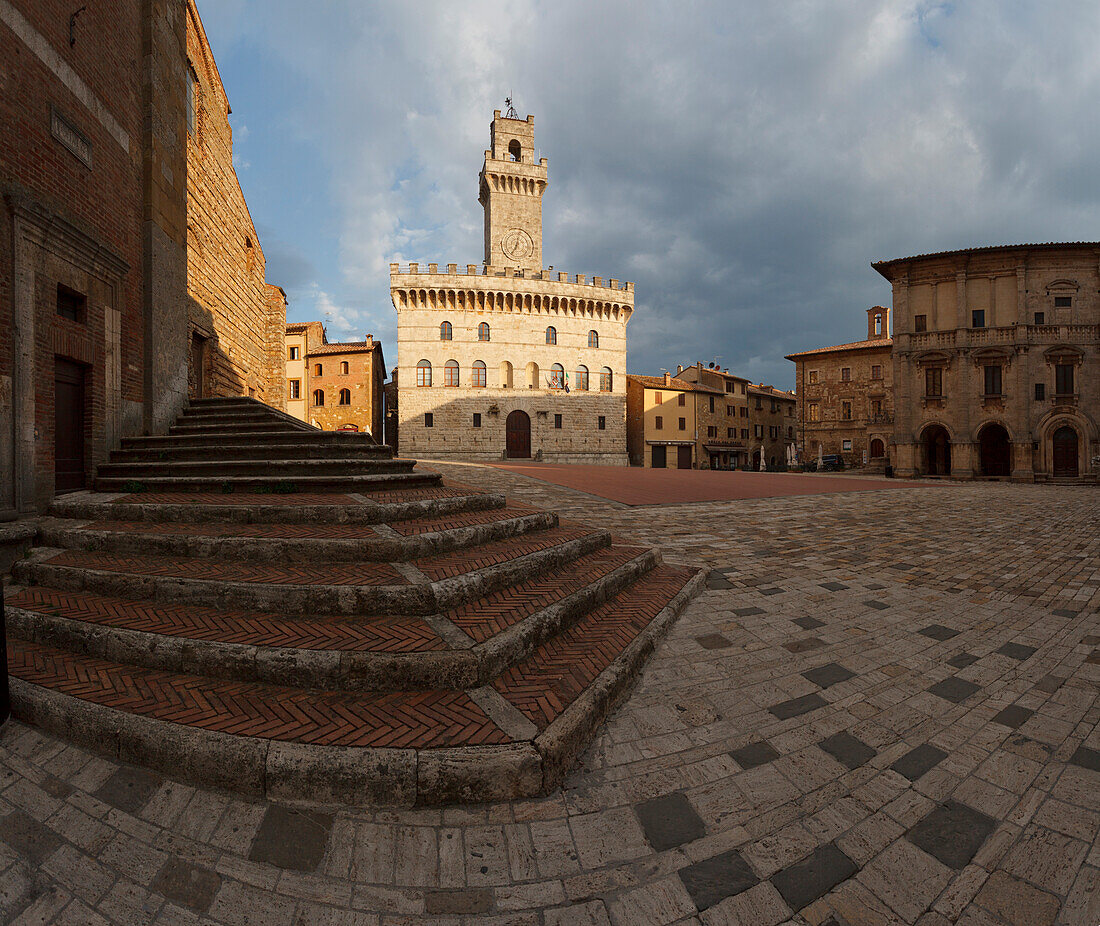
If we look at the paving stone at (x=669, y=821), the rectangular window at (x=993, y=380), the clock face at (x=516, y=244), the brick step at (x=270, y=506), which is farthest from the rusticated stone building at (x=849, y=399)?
the paving stone at (x=669, y=821)

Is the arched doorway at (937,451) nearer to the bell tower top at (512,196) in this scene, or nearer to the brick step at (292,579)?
the bell tower top at (512,196)

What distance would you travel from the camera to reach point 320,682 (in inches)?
121

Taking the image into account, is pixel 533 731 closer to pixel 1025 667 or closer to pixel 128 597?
pixel 128 597

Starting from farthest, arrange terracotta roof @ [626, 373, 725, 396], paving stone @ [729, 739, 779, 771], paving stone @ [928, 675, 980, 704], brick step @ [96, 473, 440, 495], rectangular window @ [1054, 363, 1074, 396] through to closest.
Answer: terracotta roof @ [626, 373, 725, 396]
rectangular window @ [1054, 363, 1074, 396]
brick step @ [96, 473, 440, 495]
paving stone @ [928, 675, 980, 704]
paving stone @ [729, 739, 779, 771]

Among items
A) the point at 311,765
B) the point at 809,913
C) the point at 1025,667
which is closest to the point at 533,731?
the point at 311,765

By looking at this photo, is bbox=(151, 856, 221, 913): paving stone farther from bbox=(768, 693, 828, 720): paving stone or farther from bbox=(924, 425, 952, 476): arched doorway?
bbox=(924, 425, 952, 476): arched doorway

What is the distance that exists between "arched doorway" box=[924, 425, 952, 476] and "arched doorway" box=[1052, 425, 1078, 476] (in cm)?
503

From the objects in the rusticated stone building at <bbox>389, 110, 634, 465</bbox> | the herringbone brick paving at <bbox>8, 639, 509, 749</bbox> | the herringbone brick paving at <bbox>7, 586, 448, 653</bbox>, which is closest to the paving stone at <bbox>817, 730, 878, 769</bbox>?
the herringbone brick paving at <bbox>8, 639, 509, 749</bbox>

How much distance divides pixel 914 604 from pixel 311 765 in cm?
604

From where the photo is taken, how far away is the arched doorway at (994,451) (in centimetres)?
3055

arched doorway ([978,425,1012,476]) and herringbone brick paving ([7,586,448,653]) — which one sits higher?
arched doorway ([978,425,1012,476])

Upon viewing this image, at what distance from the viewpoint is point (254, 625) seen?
354cm

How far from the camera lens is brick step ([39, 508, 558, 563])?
176 inches

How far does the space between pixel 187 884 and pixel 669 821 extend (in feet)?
7.11
